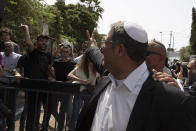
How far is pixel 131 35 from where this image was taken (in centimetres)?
189

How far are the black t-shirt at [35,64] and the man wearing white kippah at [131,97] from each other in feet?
9.31

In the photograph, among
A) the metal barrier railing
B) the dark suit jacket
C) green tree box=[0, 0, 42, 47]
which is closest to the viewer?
the dark suit jacket

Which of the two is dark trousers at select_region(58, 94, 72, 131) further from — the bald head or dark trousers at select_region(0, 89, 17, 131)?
the bald head

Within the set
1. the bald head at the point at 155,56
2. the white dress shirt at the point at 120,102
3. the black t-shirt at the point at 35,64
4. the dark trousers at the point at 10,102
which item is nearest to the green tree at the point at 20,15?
the black t-shirt at the point at 35,64

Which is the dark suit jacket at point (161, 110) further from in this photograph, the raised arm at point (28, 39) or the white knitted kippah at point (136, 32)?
the raised arm at point (28, 39)

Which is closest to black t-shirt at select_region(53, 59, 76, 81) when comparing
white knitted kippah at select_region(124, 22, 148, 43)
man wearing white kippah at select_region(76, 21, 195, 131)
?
man wearing white kippah at select_region(76, 21, 195, 131)

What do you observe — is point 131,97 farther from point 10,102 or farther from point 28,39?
point 28,39

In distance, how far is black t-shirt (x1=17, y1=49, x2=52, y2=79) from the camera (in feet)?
16.0

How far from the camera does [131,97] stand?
189 cm

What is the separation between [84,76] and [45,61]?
747 millimetres

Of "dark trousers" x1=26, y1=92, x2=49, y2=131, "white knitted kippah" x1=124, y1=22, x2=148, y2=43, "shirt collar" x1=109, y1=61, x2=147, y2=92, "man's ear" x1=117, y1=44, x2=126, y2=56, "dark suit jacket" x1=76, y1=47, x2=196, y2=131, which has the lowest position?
"dark trousers" x1=26, y1=92, x2=49, y2=131

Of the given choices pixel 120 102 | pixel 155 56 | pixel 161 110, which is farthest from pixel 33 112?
pixel 161 110

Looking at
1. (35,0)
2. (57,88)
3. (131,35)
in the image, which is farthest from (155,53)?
(35,0)

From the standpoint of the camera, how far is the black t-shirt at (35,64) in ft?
16.0
